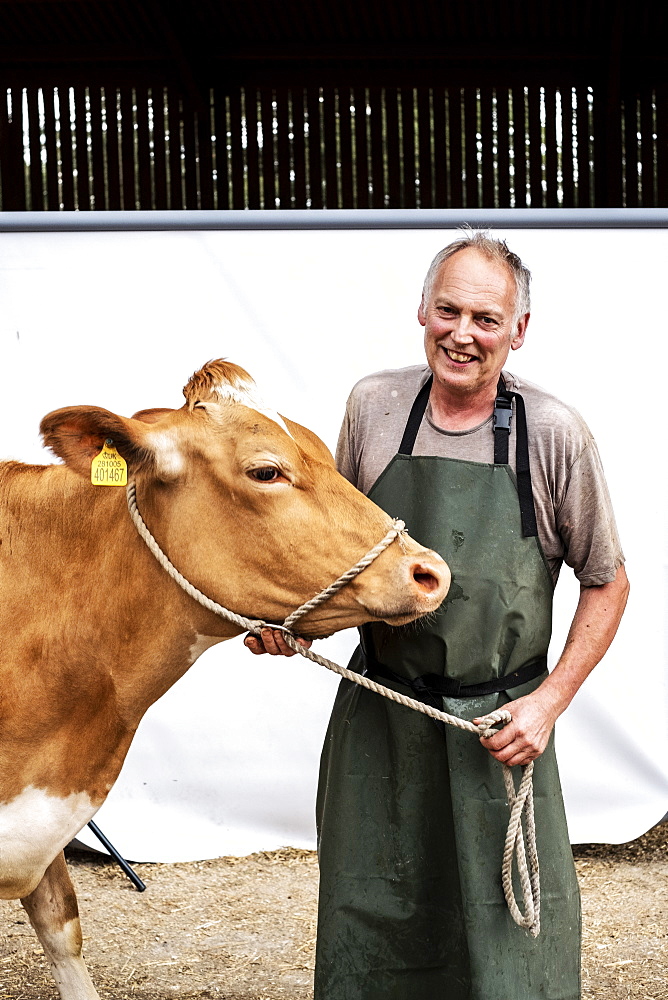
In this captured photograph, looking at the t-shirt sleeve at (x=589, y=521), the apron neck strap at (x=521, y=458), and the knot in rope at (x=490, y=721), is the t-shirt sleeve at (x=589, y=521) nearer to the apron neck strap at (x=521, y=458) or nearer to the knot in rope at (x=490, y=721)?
the apron neck strap at (x=521, y=458)

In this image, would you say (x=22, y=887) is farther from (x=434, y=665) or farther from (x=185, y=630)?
(x=434, y=665)

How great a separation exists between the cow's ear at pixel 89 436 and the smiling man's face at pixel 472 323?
70 centimetres

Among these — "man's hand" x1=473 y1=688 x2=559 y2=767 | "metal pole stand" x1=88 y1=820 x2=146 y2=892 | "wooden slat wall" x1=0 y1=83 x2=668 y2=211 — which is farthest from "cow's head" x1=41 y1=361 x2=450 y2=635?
"wooden slat wall" x1=0 y1=83 x2=668 y2=211

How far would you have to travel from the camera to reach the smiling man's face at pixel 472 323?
7.77 ft

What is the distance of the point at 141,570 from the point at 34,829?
670 mm

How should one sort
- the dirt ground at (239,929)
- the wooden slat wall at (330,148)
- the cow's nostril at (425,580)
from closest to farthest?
the cow's nostril at (425,580), the dirt ground at (239,929), the wooden slat wall at (330,148)

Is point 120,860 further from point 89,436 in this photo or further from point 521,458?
point 521,458

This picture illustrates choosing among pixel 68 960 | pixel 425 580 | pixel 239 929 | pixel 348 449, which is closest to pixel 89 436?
pixel 348 449

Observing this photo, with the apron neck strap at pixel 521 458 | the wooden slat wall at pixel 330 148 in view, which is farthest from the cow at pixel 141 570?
the wooden slat wall at pixel 330 148

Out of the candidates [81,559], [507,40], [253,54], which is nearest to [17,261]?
[81,559]

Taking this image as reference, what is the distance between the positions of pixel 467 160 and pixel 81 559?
→ 7119 mm

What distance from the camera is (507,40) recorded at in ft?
25.5

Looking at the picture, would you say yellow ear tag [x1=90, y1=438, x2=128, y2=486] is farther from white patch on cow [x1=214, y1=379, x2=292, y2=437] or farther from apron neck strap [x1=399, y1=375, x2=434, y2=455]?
apron neck strap [x1=399, y1=375, x2=434, y2=455]

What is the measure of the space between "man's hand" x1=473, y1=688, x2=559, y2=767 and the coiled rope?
2 centimetres
